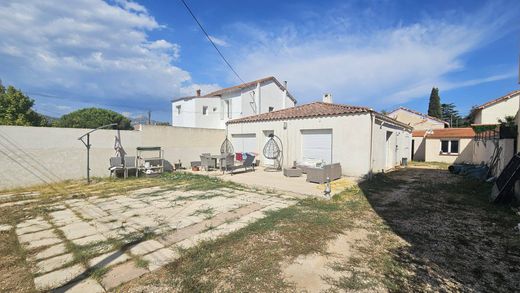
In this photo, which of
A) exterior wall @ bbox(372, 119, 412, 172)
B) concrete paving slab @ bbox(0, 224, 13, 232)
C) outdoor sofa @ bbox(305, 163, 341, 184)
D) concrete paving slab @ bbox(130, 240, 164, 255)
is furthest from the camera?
exterior wall @ bbox(372, 119, 412, 172)

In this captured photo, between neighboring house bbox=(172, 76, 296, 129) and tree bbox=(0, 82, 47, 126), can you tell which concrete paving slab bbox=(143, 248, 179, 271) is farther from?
tree bbox=(0, 82, 47, 126)

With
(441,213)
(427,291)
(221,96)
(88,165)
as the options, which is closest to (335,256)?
(427,291)

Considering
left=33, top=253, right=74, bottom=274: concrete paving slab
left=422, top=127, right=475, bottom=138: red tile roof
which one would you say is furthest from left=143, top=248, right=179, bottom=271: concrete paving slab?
left=422, top=127, right=475, bottom=138: red tile roof

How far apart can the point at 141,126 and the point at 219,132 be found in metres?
5.28

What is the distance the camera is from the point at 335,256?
148 inches

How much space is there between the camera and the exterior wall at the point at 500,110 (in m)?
20.3

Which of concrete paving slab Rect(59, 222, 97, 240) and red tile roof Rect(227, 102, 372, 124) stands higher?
red tile roof Rect(227, 102, 372, 124)

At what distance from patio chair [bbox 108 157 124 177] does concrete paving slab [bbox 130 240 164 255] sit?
8048 millimetres

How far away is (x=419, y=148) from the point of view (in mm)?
22219

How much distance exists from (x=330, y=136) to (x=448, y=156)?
47.4ft

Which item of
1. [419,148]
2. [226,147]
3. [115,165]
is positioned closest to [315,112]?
[226,147]

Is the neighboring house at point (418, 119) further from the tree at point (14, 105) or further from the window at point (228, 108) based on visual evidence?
the tree at point (14, 105)

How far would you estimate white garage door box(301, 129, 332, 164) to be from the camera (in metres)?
12.0

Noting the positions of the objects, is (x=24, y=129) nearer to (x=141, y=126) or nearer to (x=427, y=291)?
(x=141, y=126)
